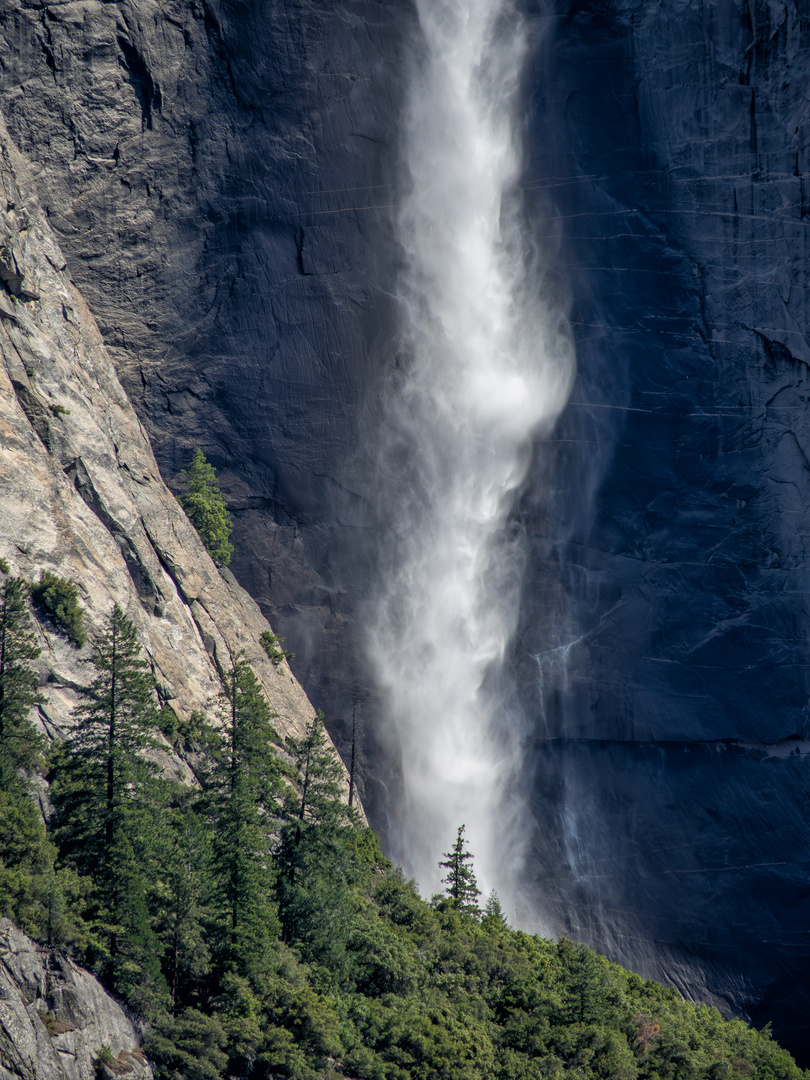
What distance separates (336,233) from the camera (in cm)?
5066

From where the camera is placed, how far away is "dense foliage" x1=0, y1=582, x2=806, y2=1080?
2553 centimetres

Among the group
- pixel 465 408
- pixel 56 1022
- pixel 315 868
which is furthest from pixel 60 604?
pixel 465 408

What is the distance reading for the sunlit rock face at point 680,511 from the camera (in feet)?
169

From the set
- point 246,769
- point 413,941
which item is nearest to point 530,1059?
point 413,941

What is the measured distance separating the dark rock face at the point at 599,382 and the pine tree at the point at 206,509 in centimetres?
118

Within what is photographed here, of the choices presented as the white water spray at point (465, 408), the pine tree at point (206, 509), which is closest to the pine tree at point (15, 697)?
the pine tree at point (206, 509)

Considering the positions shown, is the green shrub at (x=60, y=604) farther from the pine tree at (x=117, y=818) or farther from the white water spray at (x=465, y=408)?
the white water spray at (x=465, y=408)

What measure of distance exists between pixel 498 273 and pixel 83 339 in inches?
817

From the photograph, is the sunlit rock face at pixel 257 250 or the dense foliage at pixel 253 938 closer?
the dense foliage at pixel 253 938

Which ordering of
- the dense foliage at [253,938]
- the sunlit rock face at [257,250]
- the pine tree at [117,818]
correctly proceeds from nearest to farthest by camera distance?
the dense foliage at [253,938]
the pine tree at [117,818]
the sunlit rock face at [257,250]

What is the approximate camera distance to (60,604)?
3300 centimetres

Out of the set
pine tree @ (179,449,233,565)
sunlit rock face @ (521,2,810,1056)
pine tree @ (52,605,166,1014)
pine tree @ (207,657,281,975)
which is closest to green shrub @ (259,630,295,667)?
pine tree @ (179,449,233,565)

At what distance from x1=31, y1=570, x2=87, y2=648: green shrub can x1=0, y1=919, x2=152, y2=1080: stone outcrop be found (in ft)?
Answer: 36.2

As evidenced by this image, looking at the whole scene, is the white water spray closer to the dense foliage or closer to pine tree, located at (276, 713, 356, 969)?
the dense foliage
